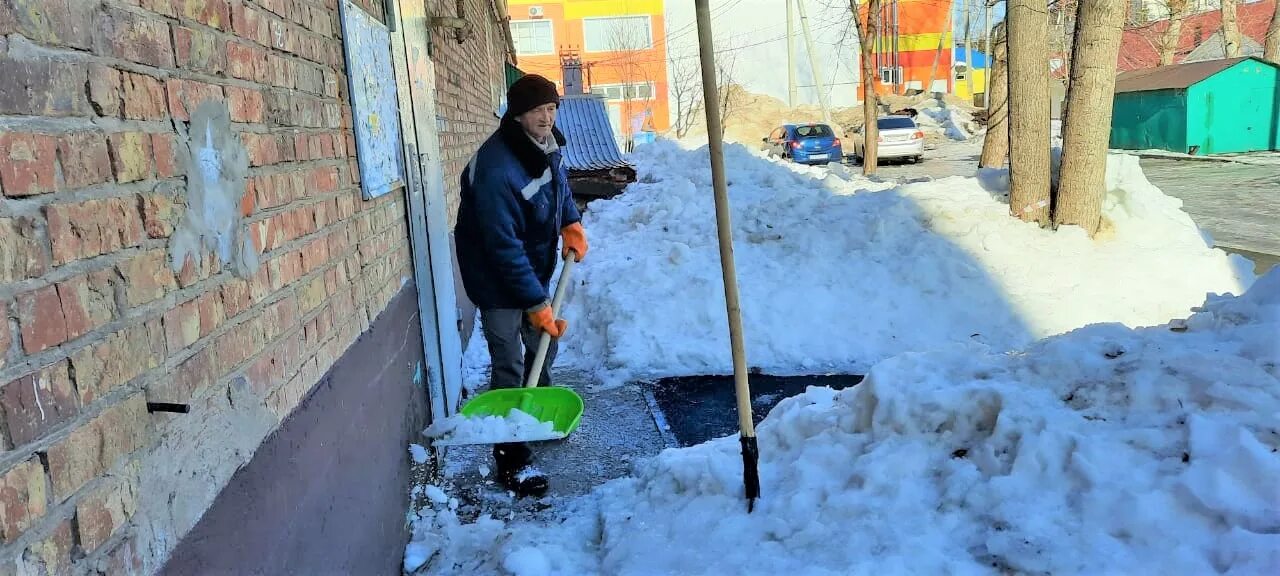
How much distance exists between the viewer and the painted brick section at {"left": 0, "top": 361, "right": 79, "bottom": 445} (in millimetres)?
1042

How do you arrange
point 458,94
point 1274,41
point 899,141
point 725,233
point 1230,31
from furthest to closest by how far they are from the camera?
1. point 899,141
2. point 1230,31
3. point 1274,41
4. point 458,94
5. point 725,233

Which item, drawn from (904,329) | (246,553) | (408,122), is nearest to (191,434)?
(246,553)

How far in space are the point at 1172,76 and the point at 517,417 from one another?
2543cm

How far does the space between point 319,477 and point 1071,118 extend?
695cm

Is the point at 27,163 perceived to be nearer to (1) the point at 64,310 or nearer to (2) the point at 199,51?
(1) the point at 64,310

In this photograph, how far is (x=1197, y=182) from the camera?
1686 centimetres

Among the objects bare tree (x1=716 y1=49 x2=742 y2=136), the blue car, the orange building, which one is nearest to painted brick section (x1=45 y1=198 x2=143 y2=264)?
the blue car

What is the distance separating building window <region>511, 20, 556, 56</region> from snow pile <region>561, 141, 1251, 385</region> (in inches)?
1712

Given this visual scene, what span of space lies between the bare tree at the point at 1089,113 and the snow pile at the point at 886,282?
0.25m

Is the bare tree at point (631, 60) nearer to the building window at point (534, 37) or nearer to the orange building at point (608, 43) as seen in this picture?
the orange building at point (608, 43)

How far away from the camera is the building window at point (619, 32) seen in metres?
48.6

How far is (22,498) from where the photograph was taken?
3.44 ft

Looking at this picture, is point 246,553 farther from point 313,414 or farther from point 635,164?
point 635,164

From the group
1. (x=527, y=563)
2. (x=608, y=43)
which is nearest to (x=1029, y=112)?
(x=527, y=563)
